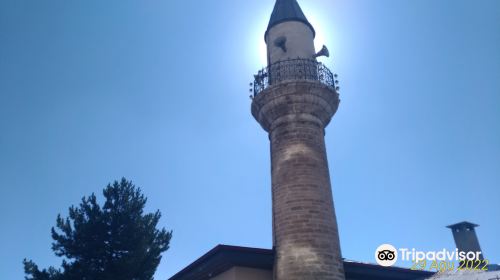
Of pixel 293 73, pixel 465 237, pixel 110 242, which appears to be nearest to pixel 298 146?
pixel 293 73

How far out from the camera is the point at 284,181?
1101 cm

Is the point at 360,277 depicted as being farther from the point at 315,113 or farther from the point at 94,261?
the point at 94,261

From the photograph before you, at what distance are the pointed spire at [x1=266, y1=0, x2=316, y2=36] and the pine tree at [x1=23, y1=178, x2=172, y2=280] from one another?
9.11 metres

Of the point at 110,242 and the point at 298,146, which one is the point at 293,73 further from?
the point at 110,242

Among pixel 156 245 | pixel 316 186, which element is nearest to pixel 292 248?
pixel 316 186

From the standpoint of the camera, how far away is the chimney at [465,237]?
57.1ft

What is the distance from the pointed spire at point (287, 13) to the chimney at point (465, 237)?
11.2m

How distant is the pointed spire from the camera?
14.4m

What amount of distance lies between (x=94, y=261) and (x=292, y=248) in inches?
310

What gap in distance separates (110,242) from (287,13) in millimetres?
10784

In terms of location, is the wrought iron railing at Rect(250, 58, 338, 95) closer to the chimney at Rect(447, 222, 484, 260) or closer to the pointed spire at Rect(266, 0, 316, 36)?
the pointed spire at Rect(266, 0, 316, 36)

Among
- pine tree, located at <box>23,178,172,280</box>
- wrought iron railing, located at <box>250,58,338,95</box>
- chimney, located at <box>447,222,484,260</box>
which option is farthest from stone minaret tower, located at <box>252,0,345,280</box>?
chimney, located at <box>447,222,484,260</box>

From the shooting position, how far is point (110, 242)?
14.4m

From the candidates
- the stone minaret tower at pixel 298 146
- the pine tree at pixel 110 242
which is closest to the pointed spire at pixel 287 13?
the stone minaret tower at pixel 298 146
